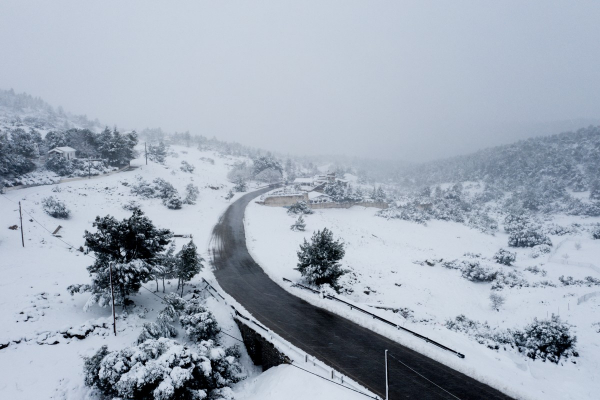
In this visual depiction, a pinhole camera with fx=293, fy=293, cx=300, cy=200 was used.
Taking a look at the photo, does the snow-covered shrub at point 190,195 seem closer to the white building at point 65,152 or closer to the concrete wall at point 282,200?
the concrete wall at point 282,200

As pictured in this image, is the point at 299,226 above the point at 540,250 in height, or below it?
above

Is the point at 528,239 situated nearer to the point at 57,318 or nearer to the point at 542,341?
the point at 542,341

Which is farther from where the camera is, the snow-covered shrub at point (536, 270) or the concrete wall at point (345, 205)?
the concrete wall at point (345, 205)

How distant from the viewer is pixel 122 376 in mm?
12938

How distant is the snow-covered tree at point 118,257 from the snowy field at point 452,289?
11.7 meters

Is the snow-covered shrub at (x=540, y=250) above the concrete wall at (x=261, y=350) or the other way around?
the other way around

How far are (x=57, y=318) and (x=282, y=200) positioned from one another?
47100mm

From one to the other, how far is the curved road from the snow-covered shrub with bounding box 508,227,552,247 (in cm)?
4438

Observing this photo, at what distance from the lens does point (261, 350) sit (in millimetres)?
18297

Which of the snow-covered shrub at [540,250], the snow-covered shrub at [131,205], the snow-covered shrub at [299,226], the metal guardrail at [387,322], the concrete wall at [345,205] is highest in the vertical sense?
the snow-covered shrub at [131,205]

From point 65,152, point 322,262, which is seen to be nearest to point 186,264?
point 322,262

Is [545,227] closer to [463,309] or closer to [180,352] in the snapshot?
[463,309]

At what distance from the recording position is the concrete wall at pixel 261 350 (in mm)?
Answer: 16894

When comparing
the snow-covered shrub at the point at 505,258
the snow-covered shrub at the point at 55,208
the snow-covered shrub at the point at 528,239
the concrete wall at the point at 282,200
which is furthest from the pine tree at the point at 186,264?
the snow-covered shrub at the point at 528,239
